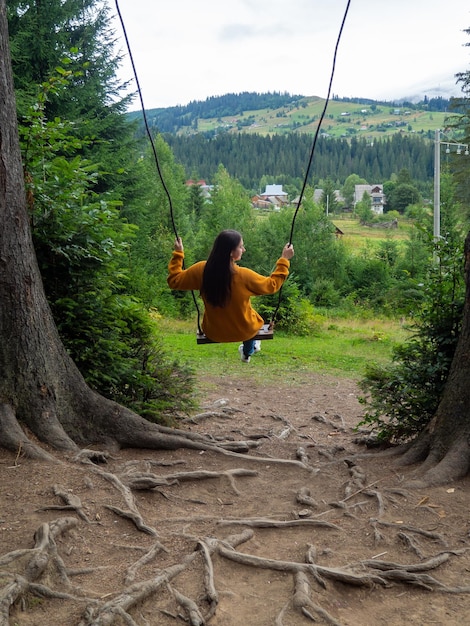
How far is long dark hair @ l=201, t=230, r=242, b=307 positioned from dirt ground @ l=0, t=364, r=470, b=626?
156 cm

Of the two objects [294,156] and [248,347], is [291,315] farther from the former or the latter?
[294,156]

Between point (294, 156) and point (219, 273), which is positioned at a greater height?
point (219, 273)

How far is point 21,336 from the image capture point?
5.14m

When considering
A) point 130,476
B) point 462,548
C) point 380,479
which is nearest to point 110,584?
point 130,476

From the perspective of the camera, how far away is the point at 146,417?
685 centimetres

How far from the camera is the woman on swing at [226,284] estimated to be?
5941mm

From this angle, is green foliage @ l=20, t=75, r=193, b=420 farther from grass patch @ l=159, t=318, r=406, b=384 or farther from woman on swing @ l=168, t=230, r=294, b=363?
grass patch @ l=159, t=318, r=406, b=384

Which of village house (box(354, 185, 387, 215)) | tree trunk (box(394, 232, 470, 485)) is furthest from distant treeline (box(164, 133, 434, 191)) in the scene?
tree trunk (box(394, 232, 470, 485))

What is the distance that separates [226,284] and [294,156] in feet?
533

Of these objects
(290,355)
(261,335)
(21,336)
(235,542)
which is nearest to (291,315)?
(290,355)

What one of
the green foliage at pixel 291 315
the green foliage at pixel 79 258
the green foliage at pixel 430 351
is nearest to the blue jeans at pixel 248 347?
the green foliage at pixel 79 258

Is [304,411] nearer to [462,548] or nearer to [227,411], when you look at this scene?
[227,411]

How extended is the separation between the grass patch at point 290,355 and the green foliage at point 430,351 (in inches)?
189

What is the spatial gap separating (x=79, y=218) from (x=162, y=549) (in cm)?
332
